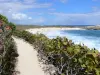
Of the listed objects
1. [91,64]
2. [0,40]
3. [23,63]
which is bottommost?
[23,63]

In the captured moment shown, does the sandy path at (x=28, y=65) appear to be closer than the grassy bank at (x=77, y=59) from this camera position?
No

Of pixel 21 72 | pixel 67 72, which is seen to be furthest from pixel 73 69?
pixel 21 72

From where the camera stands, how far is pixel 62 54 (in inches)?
431

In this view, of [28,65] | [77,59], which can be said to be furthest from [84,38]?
[77,59]

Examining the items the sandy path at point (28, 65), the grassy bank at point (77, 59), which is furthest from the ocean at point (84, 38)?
the grassy bank at point (77, 59)

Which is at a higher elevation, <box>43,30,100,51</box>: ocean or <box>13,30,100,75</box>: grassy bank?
<box>13,30,100,75</box>: grassy bank

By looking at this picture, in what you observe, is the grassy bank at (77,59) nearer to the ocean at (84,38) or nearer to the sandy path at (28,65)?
the sandy path at (28,65)

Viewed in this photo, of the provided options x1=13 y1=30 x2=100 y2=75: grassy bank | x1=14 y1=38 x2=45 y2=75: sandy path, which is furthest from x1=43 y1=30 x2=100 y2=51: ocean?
x1=13 y1=30 x2=100 y2=75: grassy bank

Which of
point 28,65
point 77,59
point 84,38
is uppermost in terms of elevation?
point 77,59

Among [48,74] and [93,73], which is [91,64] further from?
[48,74]

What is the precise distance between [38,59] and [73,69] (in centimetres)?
749

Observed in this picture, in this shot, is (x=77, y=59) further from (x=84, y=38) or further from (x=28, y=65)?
(x=84, y=38)

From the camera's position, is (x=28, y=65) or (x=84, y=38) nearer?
(x=28, y=65)

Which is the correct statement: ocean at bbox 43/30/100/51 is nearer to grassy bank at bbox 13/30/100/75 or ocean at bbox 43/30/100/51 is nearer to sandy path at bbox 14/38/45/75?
sandy path at bbox 14/38/45/75
